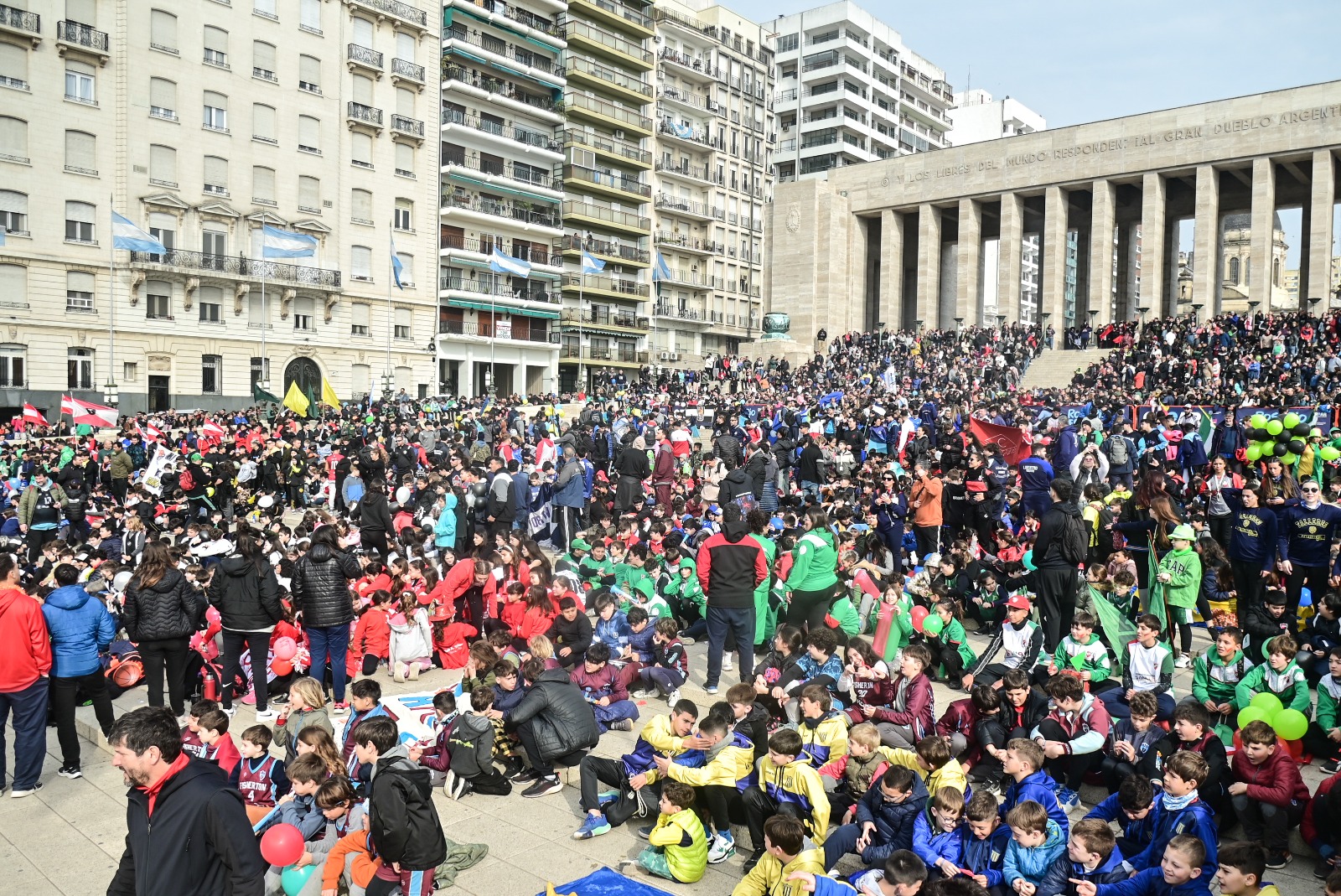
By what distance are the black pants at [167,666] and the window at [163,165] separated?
118 feet

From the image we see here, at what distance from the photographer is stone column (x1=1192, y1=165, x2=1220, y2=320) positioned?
41.8 m

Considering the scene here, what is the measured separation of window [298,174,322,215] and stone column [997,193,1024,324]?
31.8 metres

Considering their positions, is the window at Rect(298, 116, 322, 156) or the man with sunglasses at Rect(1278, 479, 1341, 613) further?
the window at Rect(298, 116, 322, 156)

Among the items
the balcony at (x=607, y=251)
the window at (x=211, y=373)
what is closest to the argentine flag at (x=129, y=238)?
the window at (x=211, y=373)

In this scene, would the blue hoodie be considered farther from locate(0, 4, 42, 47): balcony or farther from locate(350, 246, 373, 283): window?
locate(350, 246, 373, 283): window

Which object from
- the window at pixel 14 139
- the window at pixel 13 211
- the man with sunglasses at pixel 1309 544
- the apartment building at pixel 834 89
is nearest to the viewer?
the man with sunglasses at pixel 1309 544

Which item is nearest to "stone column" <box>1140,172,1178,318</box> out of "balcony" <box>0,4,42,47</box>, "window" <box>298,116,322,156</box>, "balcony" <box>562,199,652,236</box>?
"balcony" <box>562,199,652,236</box>

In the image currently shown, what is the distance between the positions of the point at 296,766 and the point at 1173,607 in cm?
870

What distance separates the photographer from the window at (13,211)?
35625 millimetres

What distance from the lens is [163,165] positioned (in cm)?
3897

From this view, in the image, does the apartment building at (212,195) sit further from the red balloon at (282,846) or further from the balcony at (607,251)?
the red balloon at (282,846)

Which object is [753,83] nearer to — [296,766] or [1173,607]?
[1173,607]

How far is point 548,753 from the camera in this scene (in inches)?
301

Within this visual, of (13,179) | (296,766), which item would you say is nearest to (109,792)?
(296,766)
